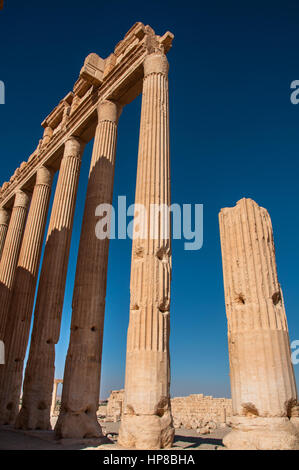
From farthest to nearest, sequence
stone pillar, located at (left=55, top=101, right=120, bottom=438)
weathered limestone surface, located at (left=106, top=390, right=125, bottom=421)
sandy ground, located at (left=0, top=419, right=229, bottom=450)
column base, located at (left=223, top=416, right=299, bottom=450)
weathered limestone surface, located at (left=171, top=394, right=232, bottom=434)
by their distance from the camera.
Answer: weathered limestone surface, located at (left=106, top=390, right=125, bottom=421) → weathered limestone surface, located at (left=171, top=394, right=232, bottom=434) → stone pillar, located at (left=55, top=101, right=120, bottom=438) → sandy ground, located at (left=0, top=419, right=229, bottom=450) → column base, located at (left=223, top=416, right=299, bottom=450)

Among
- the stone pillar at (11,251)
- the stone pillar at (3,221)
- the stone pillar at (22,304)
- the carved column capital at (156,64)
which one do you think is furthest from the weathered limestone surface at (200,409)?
the carved column capital at (156,64)

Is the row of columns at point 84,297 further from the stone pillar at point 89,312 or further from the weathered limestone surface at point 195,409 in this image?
the weathered limestone surface at point 195,409

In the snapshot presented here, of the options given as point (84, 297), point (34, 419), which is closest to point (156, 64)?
point (84, 297)

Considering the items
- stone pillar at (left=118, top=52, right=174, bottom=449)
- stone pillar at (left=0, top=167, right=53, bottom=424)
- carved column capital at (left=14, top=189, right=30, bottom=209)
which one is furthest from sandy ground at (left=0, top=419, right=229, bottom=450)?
carved column capital at (left=14, top=189, right=30, bottom=209)

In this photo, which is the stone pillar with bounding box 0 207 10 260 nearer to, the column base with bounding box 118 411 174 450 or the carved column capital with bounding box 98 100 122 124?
the carved column capital with bounding box 98 100 122 124

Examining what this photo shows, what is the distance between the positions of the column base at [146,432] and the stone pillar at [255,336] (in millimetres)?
1911

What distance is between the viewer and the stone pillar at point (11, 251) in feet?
65.4

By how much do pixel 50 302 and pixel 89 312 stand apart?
3.48m

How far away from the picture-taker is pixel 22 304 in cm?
1825

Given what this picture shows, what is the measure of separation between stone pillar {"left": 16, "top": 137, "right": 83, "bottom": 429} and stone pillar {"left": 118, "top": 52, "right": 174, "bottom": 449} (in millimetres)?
6486

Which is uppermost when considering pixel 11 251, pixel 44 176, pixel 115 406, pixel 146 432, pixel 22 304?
pixel 44 176

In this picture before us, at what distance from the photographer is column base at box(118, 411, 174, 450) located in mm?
7996

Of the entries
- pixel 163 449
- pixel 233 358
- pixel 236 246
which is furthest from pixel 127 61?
pixel 163 449

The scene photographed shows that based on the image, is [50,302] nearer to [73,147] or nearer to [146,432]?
[73,147]
